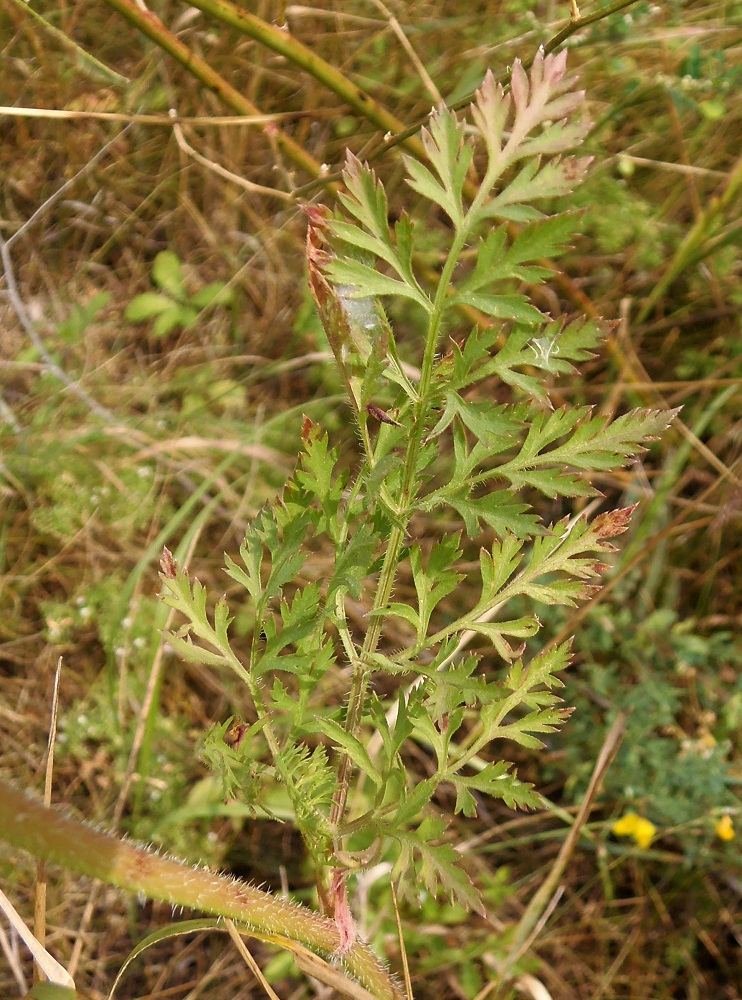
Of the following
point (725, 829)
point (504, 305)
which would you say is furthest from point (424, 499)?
point (725, 829)

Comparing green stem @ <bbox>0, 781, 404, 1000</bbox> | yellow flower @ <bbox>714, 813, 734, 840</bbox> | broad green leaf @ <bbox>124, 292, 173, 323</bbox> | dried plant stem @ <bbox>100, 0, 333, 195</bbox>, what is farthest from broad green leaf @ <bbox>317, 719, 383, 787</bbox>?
broad green leaf @ <bbox>124, 292, 173, 323</bbox>

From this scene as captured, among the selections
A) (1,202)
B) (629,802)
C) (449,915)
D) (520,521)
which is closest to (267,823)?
(449,915)

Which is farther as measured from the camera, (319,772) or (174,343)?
(174,343)

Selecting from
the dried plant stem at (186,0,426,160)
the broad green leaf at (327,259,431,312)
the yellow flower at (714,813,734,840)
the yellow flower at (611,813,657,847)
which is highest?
the dried plant stem at (186,0,426,160)

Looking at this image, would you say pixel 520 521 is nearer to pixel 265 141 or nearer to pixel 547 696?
pixel 547 696

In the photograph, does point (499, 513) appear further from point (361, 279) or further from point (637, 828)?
point (637, 828)

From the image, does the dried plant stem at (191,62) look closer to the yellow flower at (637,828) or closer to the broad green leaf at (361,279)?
the broad green leaf at (361,279)

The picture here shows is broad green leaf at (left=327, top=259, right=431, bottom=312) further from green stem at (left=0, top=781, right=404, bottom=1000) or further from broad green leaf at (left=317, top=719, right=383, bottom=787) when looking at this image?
green stem at (left=0, top=781, right=404, bottom=1000)
